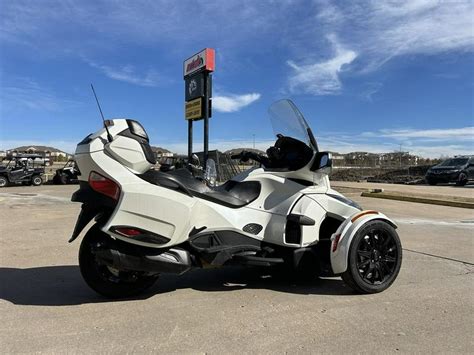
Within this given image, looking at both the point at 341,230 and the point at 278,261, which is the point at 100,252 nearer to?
the point at 278,261

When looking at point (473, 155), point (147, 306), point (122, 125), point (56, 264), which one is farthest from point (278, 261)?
point (473, 155)

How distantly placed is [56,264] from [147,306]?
2195 millimetres

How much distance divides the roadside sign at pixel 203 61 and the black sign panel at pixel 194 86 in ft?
0.83

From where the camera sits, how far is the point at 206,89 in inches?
695

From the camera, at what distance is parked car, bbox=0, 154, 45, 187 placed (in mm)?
23938

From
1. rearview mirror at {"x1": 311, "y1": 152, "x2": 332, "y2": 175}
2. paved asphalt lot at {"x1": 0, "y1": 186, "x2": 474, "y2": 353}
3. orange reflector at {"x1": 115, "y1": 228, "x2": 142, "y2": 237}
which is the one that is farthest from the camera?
rearview mirror at {"x1": 311, "y1": 152, "x2": 332, "y2": 175}

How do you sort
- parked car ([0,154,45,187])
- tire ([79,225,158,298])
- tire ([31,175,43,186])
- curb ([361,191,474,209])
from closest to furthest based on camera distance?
tire ([79,225,158,298]) → curb ([361,191,474,209]) → parked car ([0,154,45,187]) → tire ([31,175,43,186])

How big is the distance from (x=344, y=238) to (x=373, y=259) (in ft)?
1.37

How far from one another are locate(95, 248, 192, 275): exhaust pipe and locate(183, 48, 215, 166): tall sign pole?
41.2 ft

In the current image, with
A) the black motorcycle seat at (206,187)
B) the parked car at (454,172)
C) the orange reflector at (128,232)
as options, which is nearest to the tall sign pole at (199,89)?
the black motorcycle seat at (206,187)

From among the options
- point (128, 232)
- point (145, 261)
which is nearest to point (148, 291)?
point (145, 261)

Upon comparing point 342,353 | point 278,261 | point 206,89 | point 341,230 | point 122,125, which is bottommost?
point 342,353

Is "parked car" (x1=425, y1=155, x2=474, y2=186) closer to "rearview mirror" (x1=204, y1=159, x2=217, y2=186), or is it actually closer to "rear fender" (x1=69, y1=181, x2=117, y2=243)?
"rearview mirror" (x1=204, y1=159, x2=217, y2=186)

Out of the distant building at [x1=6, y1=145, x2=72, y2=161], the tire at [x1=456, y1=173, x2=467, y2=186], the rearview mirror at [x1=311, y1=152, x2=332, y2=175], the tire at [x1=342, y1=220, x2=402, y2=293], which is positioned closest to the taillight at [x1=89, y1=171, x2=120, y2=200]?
the rearview mirror at [x1=311, y1=152, x2=332, y2=175]
